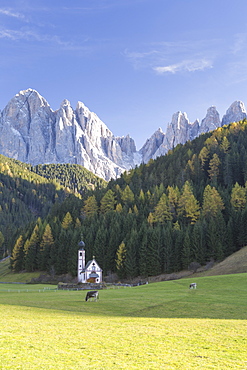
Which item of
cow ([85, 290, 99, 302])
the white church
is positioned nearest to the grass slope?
the white church

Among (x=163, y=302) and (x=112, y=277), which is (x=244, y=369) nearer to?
(x=163, y=302)

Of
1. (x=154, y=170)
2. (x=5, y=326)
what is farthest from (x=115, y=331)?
(x=154, y=170)

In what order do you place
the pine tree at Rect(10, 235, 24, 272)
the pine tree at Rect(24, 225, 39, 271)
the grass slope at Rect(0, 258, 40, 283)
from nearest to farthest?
the grass slope at Rect(0, 258, 40, 283) < the pine tree at Rect(24, 225, 39, 271) < the pine tree at Rect(10, 235, 24, 272)

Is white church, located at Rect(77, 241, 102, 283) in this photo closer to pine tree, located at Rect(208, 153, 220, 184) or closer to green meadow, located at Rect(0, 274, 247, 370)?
pine tree, located at Rect(208, 153, 220, 184)

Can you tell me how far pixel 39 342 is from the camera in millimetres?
14719

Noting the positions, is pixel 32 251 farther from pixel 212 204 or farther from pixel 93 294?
pixel 93 294

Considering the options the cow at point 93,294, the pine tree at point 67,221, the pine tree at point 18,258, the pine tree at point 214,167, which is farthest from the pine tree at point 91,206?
the cow at point 93,294

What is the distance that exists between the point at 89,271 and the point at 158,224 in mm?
26243

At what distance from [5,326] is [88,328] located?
486 cm

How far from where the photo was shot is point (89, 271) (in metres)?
92.9

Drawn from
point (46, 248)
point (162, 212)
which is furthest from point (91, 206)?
point (162, 212)

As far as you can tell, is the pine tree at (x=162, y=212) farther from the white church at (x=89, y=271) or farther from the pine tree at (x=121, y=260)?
the white church at (x=89, y=271)

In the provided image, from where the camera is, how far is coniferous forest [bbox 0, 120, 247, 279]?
90188 millimetres

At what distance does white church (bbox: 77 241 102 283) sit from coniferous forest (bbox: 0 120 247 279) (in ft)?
19.7
